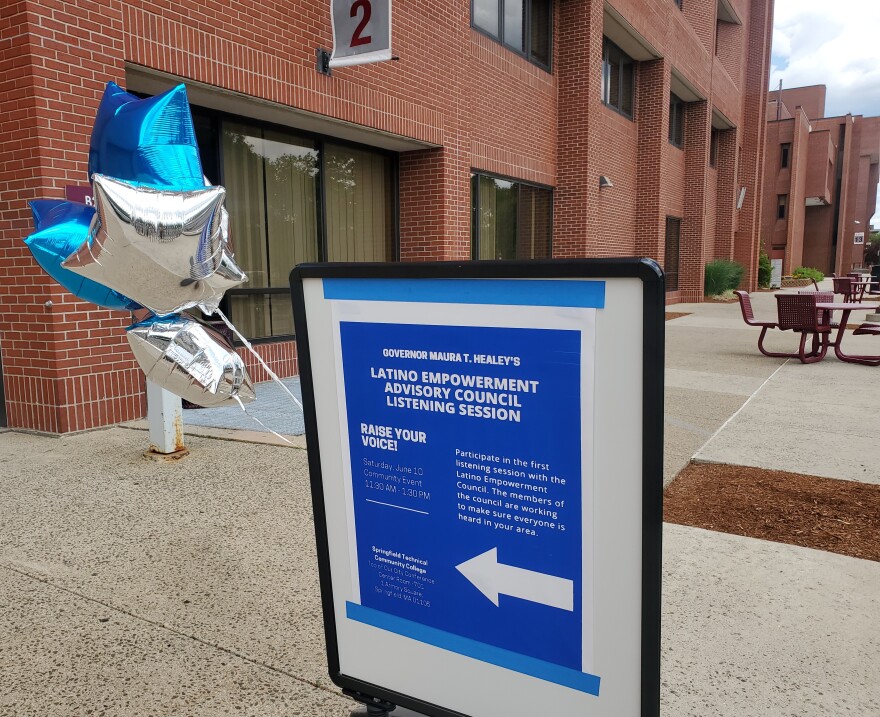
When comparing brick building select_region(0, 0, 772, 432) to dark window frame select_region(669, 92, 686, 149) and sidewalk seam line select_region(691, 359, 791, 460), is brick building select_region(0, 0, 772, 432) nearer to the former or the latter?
dark window frame select_region(669, 92, 686, 149)

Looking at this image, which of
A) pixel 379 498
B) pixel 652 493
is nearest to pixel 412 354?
pixel 379 498

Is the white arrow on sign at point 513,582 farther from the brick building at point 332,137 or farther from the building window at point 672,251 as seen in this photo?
the building window at point 672,251

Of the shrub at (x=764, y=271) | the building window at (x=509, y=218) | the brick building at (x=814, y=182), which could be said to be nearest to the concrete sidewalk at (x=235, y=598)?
the building window at (x=509, y=218)

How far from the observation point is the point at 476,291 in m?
1.54

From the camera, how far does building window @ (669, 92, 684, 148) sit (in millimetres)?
23000

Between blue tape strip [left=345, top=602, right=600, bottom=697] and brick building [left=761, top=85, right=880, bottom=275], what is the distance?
52741mm

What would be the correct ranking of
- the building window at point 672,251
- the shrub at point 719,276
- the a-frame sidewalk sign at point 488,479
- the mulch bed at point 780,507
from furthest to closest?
1. the shrub at point 719,276
2. the building window at point 672,251
3. the mulch bed at point 780,507
4. the a-frame sidewalk sign at point 488,479

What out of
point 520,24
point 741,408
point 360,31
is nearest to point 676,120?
point 520,24

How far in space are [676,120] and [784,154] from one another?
35.6 meters

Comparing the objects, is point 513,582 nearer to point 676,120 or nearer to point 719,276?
point 676,120

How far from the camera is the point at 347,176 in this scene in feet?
31.3

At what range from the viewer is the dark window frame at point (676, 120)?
23.0m

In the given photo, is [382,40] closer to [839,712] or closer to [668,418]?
[668,418]

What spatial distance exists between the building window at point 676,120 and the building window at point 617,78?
440 centimetres
